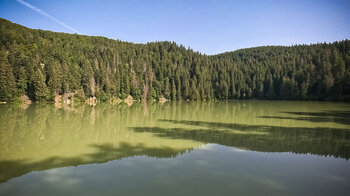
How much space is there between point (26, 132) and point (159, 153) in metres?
15.0

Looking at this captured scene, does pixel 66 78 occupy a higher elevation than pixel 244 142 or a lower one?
higher

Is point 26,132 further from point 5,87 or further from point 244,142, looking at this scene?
point 5,87

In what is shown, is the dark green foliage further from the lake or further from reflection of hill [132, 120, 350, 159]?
reflection of hill [132, 120, 350, 159]

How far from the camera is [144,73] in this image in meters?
125

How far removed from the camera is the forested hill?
80.6m

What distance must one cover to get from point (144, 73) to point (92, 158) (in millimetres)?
112985

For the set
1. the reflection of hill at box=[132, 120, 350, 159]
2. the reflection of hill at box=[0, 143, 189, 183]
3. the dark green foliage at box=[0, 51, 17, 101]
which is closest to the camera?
the reflection of hill at box=[0, 143, 189, 183]

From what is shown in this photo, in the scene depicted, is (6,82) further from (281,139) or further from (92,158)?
(281,139)

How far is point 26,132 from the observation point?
73.9 feet

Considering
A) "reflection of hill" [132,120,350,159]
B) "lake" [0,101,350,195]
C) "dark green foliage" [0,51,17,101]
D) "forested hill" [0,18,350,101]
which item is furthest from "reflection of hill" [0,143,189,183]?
"forested hill" [0,18,350,101]

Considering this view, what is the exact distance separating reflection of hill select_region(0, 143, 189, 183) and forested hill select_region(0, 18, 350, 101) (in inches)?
2774

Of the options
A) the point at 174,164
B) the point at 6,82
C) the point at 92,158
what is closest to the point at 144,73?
the point at 6,82

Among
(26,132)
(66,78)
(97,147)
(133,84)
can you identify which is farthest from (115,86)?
(97,147)

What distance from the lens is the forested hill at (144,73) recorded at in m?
80.6
